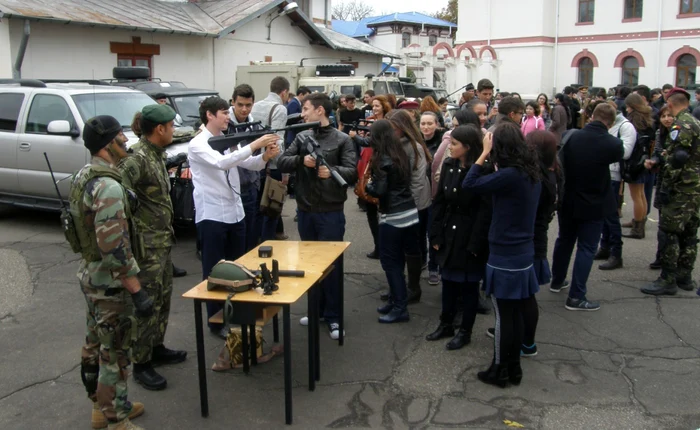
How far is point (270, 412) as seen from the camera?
13.4 ft

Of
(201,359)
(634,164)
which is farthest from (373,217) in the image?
(201,359)

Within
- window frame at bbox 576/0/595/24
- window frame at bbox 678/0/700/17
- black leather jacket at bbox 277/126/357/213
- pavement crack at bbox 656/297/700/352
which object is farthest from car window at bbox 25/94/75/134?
window frame at bbox 576/0/595/24

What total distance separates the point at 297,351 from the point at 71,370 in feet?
5.53

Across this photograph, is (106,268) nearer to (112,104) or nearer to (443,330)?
(443,330)

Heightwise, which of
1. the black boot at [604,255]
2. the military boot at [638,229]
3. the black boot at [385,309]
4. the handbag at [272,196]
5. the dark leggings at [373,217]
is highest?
the handbag at [272,196]

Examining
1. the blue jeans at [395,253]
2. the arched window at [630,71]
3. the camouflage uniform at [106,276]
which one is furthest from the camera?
the arched window at [630,71]

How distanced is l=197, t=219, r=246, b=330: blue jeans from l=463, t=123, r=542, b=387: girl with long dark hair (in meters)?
1.94

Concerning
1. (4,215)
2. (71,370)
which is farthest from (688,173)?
(4,215)

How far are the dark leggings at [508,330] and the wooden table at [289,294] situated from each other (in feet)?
3.97

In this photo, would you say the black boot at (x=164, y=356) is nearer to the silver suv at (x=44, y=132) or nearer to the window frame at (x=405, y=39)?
the silver suv at (x=44, y=132)

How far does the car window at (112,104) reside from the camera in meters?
8.68

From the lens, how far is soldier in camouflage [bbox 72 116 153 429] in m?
3.47

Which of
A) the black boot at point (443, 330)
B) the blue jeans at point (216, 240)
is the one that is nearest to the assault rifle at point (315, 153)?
the blue jeans at point (216, 240)

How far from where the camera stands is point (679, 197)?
619 centimetres
